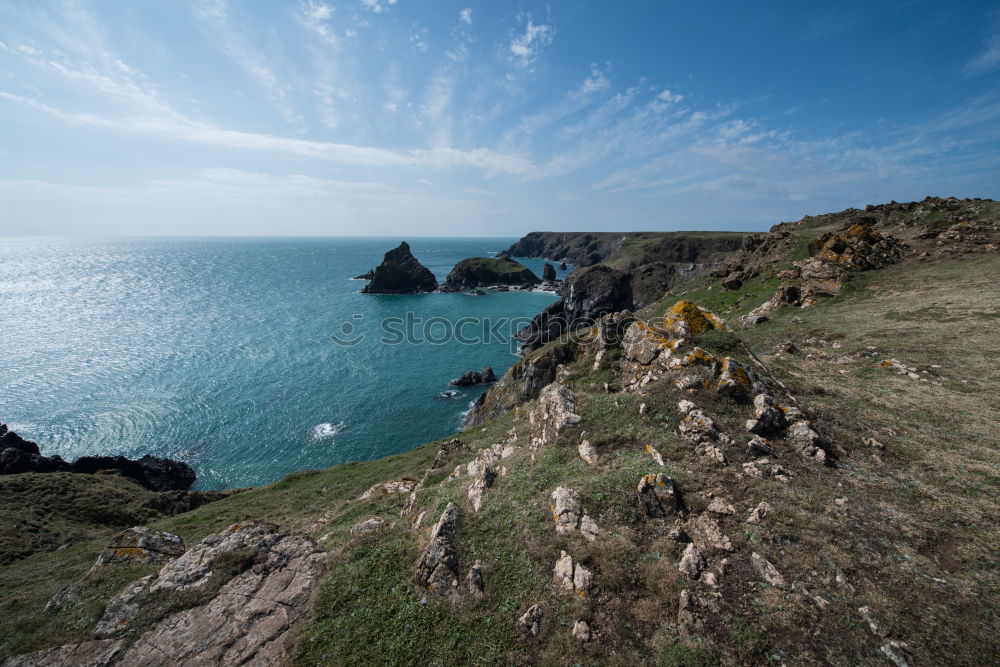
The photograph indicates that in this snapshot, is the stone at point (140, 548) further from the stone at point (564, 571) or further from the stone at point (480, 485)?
the stone at point (564, 571)

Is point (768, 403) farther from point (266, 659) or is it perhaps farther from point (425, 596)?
point (266, 659)

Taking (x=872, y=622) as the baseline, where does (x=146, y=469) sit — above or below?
below

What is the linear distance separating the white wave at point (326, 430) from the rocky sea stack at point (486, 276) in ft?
368

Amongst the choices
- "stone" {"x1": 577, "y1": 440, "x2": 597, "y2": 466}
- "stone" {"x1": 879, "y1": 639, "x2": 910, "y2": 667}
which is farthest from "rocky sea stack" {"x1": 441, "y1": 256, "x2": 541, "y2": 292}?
"stone" {"x1": 879, "y1": 639, "x2": 910, "y2": 667}

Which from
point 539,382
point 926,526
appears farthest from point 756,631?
point 539,382

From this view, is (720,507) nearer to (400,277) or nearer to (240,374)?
(240,374)

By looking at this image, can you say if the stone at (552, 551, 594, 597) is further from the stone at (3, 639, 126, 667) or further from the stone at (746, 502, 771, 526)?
the stone at (3, 639, 126, 667)

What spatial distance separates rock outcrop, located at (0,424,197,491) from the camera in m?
37.6

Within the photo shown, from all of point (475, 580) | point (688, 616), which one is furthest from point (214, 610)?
point (688, 616)

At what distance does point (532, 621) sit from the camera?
9.56 meters

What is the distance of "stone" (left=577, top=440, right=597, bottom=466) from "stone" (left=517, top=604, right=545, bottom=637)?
18.4ft

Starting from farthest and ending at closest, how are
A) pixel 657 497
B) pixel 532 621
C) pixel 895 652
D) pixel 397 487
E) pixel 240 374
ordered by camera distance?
1. pixel 240 374
2. pixel 397 487
3. pixel 657 497
4. pixel 532 621
5. pixel 895 652

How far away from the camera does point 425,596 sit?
1103 centimetres

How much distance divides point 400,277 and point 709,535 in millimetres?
151731
